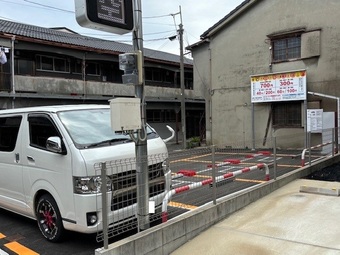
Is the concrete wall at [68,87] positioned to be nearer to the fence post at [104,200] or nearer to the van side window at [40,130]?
the van side window at [40,130]

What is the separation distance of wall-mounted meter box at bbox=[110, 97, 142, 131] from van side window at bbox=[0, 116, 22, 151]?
2.13 m

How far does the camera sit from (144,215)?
3.95 m

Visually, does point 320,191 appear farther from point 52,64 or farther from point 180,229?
point 52,64

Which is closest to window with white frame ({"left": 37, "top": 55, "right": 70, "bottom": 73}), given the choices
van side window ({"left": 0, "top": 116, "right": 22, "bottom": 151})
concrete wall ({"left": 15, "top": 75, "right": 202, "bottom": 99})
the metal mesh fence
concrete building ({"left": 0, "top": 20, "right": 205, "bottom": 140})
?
concrete building ({"left": 0, "top": 20, "right": 205, "bottom": 140})

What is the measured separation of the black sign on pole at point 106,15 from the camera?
3.45m

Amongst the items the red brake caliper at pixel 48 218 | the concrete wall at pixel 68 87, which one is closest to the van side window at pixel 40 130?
the red brake caliper at pixel 48 218

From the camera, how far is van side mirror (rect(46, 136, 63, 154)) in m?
4.02

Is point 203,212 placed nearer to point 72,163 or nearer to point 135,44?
point 72,163

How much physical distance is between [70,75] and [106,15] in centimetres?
1757

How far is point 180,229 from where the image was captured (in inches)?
165

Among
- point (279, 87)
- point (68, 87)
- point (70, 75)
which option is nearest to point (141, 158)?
point (279, 87)

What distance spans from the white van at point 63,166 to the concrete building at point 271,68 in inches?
436

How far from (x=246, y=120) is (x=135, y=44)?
43.8 ft

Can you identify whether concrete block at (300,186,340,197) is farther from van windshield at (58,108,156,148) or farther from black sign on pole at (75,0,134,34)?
black sign on pole at (75,0,134,34)
